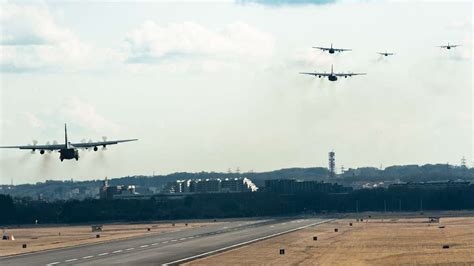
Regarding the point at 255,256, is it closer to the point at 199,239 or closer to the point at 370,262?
the point at 370,262

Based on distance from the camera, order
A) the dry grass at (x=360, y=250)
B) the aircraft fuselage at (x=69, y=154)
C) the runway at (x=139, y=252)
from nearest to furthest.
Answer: the dry grass at (x=360, y=250) → the runway at (x=139, y=252) → the aircraft fuselage at (x=69, y=154)

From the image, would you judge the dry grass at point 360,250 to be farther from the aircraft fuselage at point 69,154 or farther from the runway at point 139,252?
the aircraft fuselage at point 69,154

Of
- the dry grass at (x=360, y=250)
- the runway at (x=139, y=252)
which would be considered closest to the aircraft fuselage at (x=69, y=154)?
the runway at (x=139, y=252)

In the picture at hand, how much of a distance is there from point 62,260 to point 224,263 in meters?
16.5

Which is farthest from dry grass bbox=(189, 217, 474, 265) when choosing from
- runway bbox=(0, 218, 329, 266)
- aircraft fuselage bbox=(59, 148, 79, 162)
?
aircraft fuselage bbox=(59, 148, 79, 162)

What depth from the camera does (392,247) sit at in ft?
365

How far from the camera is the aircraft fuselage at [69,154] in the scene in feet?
414

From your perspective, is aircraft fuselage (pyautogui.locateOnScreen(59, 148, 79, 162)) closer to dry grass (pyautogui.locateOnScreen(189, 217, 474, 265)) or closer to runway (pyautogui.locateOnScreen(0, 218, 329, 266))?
runway (pyautogui.locateOnScreen(0, 218, 329, 266))

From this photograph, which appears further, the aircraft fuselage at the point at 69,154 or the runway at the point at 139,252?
the aircraft fuselage at the point at 69,154

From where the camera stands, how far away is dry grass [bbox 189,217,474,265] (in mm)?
91625

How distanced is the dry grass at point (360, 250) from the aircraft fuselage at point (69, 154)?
24179mm

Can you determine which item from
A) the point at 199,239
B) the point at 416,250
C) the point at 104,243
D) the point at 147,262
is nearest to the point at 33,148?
the point at 104,243

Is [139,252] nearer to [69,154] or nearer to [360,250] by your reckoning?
[69,154]

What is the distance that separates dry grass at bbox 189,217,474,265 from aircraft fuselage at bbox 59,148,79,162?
A: 2418cm
